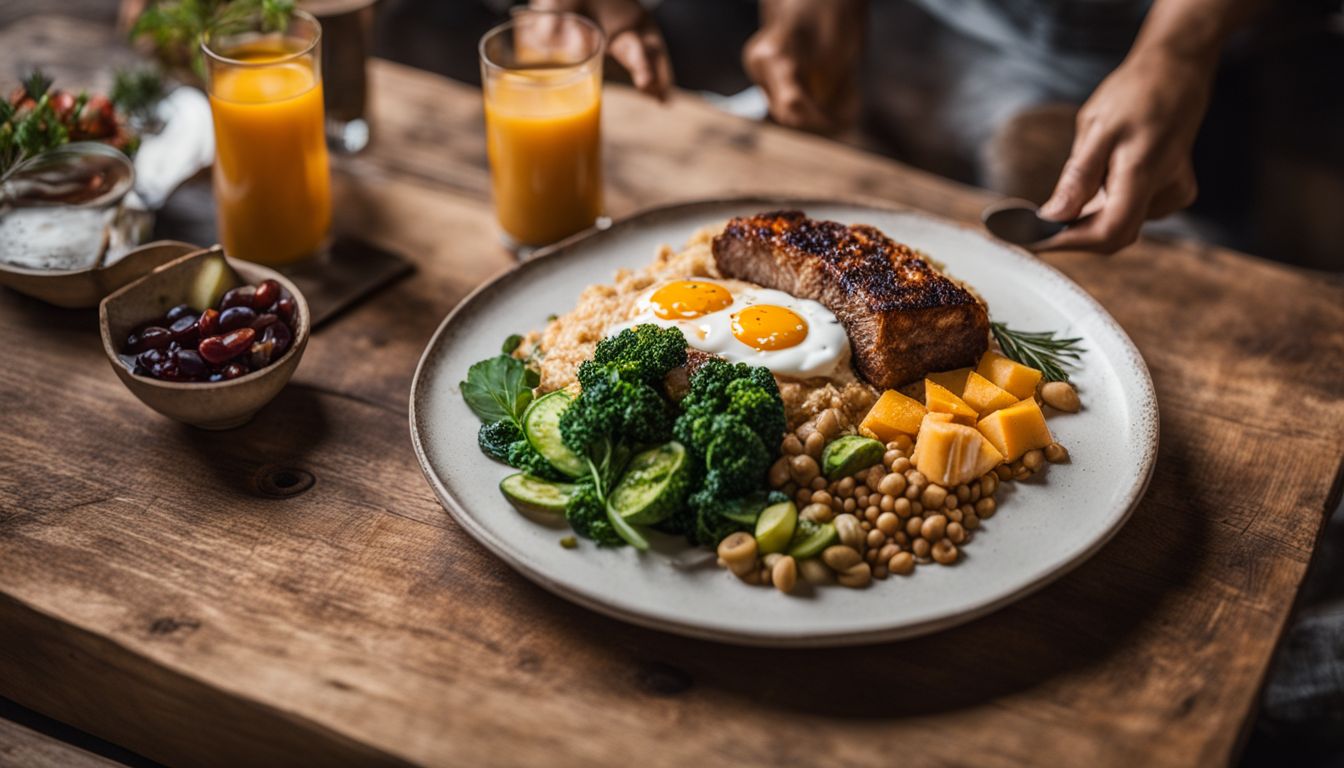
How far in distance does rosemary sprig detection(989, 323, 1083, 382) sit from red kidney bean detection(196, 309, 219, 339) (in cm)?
215

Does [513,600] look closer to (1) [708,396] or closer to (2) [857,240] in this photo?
(1) [708,396]

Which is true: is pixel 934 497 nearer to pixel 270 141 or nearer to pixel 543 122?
pixel 543 122

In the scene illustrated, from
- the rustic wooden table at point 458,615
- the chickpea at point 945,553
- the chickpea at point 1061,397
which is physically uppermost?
the chickpea at point 1061,397

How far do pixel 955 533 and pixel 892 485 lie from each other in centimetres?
18

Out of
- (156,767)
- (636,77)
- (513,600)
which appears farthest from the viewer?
(636,77)

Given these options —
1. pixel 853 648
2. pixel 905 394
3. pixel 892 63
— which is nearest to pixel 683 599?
pixel 853 648

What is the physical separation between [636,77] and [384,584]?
220 centimetres

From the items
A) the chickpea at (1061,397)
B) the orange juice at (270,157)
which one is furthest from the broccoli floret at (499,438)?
the chickpea at (1061,397)

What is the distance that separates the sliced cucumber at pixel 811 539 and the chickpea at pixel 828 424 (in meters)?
0.28

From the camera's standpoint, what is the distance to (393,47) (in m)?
6.51

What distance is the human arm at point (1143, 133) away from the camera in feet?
11.4

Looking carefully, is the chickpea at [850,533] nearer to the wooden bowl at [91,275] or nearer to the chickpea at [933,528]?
the chickpea at [933,528]

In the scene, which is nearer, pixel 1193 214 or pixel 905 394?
pixel 905 394

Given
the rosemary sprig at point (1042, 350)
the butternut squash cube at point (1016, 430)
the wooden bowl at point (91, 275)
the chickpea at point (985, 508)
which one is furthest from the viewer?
the wooden bowl at point (91, 275)
